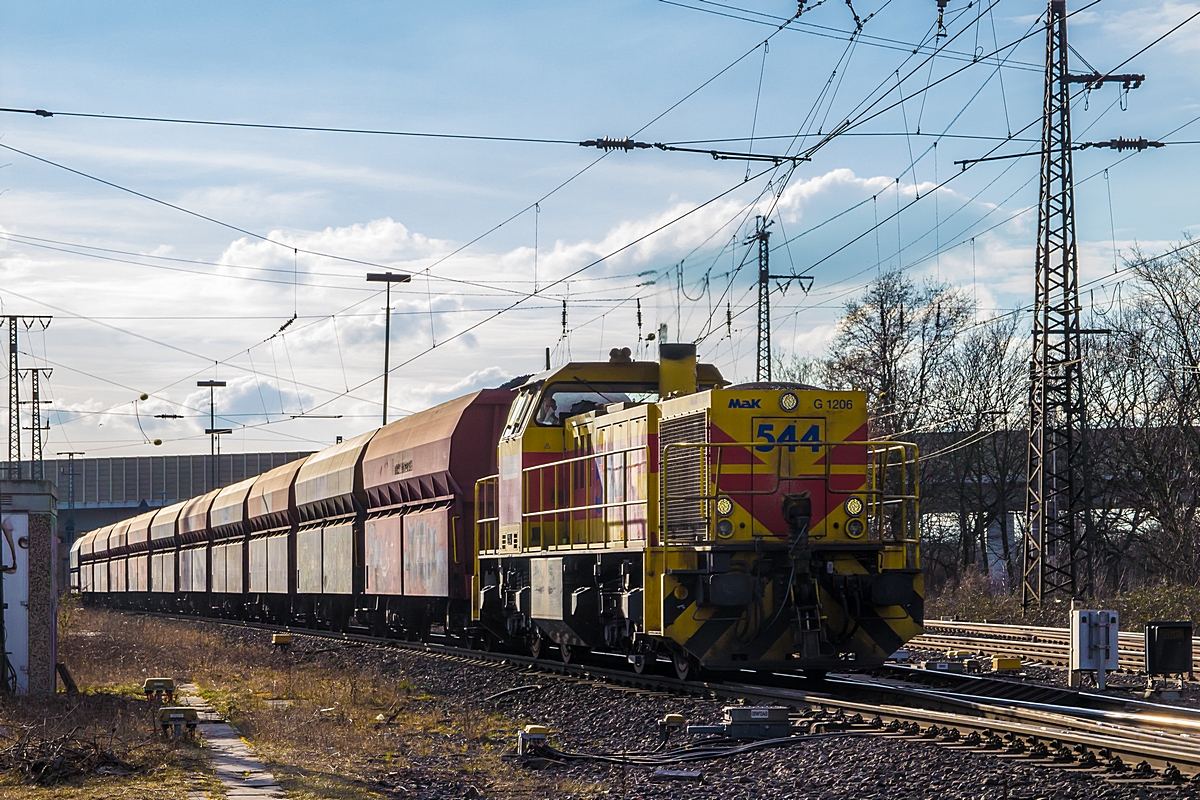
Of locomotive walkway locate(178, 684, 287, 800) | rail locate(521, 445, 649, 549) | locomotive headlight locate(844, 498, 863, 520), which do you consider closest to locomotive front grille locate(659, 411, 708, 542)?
rail locate(521, 445, 649, 549)

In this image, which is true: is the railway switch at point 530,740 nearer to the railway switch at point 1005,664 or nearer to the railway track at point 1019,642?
the railway switch at point 1005,664

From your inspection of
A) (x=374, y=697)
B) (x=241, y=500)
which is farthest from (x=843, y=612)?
(x=241, y=500)

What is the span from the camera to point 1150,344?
40719 millimetres

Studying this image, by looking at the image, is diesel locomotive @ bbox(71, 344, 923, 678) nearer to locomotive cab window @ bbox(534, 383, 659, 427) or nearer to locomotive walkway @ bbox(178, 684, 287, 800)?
locomotive cab window @ bbox(534, 383, 659, 427)

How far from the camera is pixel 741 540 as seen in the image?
12.7 metres

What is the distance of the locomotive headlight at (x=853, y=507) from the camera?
12961mm

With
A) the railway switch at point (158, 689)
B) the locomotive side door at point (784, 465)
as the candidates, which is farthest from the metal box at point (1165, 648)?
the railway switch at point (158, 689)

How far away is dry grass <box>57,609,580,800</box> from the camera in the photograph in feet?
29.3

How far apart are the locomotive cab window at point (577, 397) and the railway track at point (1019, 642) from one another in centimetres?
622

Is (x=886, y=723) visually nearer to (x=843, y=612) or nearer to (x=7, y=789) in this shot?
(x=843, y=612)

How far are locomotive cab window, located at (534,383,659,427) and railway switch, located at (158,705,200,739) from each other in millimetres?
6802

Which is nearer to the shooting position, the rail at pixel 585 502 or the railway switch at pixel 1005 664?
the rail at pixel 585 502

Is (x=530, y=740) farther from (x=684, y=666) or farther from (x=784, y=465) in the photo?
(x=784, y=465)

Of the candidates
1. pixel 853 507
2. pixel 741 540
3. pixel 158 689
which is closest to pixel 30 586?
pixel 158 689
